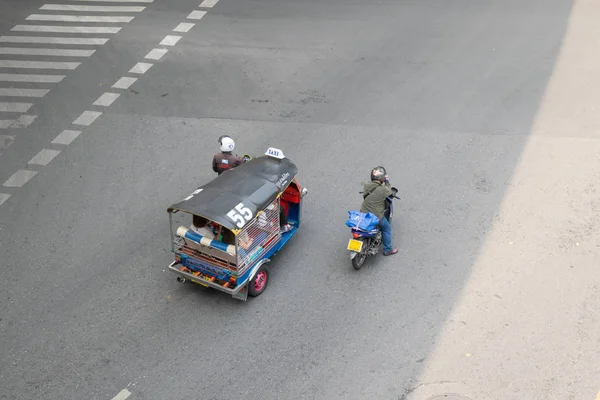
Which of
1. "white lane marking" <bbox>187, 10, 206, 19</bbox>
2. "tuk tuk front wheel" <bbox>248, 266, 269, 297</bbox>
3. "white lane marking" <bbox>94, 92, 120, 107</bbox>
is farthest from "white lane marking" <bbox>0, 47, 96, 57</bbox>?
"tuk tuk front wheel" <bbox>248, 266, 269, 297</bbox>

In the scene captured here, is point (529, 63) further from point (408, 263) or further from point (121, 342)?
point (121, 342)

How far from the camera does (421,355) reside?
9945 mm

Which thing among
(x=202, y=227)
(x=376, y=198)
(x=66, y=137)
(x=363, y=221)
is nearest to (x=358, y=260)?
(x=363, y=221)

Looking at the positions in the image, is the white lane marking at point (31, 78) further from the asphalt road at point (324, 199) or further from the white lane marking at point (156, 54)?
the white lane marking at point (156, 54)

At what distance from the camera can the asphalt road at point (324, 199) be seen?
988 centimetres

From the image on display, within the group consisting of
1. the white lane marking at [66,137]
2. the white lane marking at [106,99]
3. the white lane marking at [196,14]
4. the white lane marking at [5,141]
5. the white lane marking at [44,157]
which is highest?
the white lane marking at [196,14]

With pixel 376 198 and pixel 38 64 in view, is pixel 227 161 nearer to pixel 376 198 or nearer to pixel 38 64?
pixel 376 198

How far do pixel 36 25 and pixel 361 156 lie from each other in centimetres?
1099

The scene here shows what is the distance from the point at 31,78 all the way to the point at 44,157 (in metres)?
3.60

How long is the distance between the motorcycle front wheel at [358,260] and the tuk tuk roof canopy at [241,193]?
170 cm

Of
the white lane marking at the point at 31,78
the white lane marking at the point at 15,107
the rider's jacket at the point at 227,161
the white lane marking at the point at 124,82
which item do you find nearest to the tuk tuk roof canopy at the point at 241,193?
the rider's jacket at the point at 227,161

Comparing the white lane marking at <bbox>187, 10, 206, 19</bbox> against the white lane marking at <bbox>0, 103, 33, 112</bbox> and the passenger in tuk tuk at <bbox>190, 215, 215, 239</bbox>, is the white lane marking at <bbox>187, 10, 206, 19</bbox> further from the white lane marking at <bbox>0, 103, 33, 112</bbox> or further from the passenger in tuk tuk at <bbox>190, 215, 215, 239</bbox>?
the passenger in tuk tuk at <bbox>190, 215, 215, 239</bbox>

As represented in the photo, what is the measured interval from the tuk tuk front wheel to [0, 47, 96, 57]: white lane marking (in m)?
9.89

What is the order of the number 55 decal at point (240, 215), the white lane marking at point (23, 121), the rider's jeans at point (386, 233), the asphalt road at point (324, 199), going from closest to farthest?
the asphalt road at point (324, 199) → the number 55 decal at point (240, 215) → the rider's jeans at point (386, 233) → the white lane marking at point (23, 121)
